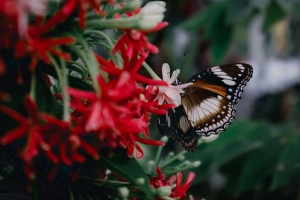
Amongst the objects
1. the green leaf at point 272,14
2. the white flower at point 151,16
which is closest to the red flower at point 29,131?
the white flower at point 151,16

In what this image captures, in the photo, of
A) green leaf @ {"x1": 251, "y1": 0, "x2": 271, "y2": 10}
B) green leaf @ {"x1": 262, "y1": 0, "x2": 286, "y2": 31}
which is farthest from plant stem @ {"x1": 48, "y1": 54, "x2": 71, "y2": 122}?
green leaf @ {"x1": 262, "y1": 0, "x2": 286, "y2": 31}

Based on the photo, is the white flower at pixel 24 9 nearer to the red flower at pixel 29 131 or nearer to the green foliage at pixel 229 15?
Answer: the red flower at pixel 29 131

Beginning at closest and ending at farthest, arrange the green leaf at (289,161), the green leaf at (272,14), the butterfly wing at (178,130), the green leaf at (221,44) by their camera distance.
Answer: the butterfly wing at (178,130)
the green leaf at (289,161)
the green leaf at (272,14)
the green leaf at (221,44)

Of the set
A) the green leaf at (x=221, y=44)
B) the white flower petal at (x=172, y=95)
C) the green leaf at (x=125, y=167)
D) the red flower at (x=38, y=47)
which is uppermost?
the red flower at (x=38, y=47)

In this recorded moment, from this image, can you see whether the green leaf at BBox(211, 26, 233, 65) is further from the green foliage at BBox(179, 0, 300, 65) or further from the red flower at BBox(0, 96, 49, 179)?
the red flower at BBox(0, 96, 49, 179)

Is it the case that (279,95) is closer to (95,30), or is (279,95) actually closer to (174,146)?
(174,146)

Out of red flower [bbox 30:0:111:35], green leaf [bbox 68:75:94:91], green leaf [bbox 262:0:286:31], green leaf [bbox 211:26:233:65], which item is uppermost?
red flower [bbox 30:0:111:35]

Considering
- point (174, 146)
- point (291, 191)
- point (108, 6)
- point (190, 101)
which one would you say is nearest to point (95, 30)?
point (108, 6)
